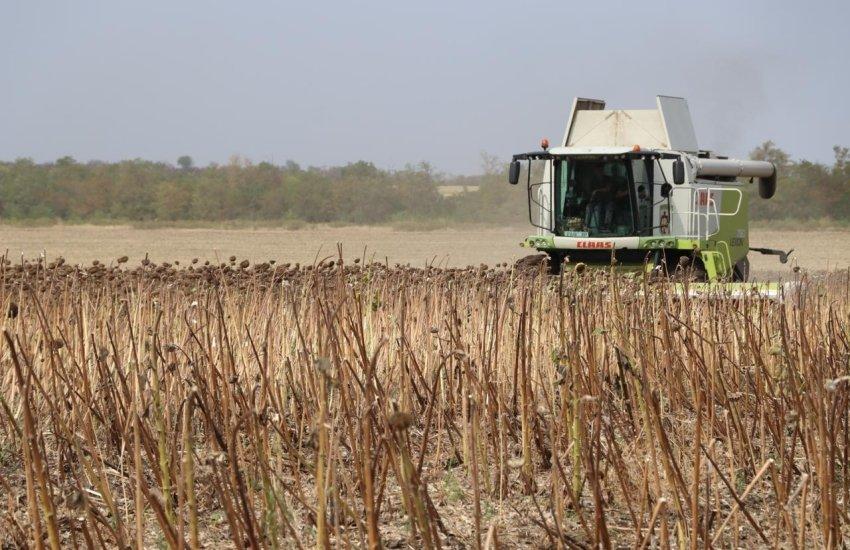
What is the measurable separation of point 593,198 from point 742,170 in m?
2.95

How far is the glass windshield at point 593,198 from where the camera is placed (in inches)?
543

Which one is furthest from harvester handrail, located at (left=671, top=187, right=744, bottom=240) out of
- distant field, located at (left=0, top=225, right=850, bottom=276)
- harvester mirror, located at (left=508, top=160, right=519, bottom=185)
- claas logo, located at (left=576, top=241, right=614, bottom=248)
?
distant field, located at (left=0, top=225, right=850, bottom=276)

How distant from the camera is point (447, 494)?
3.96 metres

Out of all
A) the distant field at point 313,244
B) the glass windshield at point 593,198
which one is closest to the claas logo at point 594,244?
the glass windshield at point 593,198

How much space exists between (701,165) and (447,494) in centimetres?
1134

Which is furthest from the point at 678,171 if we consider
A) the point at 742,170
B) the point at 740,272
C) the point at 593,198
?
the point at 742,170

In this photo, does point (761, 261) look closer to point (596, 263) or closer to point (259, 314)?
point (596, 263)

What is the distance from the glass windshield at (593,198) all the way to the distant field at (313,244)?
9526mm

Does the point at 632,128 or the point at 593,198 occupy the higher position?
the point at 632,128

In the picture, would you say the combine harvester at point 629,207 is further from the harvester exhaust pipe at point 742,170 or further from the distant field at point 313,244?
the distant field at point 313,244

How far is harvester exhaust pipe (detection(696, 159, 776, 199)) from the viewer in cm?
1477

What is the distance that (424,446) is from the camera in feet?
9.82

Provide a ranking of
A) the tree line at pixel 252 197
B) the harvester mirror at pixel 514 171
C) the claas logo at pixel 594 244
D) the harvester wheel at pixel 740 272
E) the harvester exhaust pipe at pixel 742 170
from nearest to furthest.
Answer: the claas logo at pixel 594 244 → the harvester mirror at pixel 514 171 → the harvester exhaust pipe at pixel 742 170 → the harvester wheel at pixel 740 272 → the tree line at pixel 252 197

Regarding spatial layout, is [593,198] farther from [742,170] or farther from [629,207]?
[742,170]
